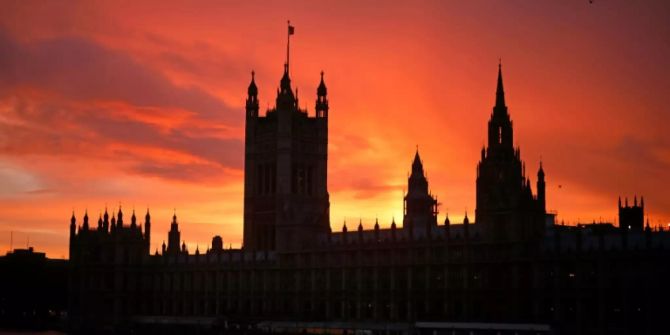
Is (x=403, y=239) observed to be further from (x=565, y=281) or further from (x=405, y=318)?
(x=565, y=281)

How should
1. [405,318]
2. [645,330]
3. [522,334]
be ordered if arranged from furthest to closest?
1. [405,318]
2. [522,334]
3. [645,330]

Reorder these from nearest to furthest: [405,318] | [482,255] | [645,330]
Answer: [645,330]
[482,255]
[405,318]

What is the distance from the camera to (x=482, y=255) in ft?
609

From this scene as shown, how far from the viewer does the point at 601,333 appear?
166125 millimetres

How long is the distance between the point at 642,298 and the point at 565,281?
1377 cm

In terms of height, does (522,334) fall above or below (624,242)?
below

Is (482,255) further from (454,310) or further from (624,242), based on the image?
(624,242)

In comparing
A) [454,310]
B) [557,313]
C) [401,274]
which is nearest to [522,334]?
[557,313]

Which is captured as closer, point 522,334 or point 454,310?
point 522,334

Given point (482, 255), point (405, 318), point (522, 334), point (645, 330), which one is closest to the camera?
point (645, 330)

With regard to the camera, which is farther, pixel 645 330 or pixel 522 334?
pixel 522 334

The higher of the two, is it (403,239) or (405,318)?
(403,239)

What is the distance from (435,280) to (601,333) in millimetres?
34475

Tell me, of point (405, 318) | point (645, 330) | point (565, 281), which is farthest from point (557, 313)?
point (405, 318)
